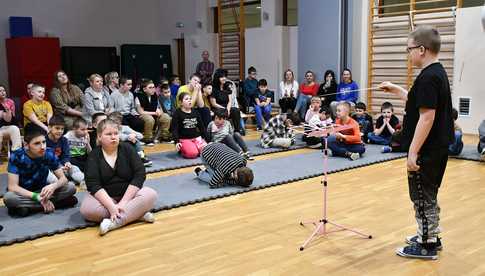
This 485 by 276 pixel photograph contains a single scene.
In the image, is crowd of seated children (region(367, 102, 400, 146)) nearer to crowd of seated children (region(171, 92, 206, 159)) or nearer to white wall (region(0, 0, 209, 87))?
crowd of seated children (region(171, 92, 206, 159))

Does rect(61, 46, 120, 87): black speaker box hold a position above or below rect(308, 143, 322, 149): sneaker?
above

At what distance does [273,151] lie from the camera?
7340 mm

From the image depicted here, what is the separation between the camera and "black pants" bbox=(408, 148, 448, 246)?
9.80 feet

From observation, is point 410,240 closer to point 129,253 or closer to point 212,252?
point 212,252

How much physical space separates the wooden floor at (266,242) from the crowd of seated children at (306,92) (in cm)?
501

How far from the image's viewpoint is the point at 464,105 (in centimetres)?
884

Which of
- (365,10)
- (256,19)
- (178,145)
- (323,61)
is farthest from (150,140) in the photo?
(256,19)

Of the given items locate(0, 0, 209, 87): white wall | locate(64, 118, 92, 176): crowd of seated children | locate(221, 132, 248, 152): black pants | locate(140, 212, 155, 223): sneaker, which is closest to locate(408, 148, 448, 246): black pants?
locate(140, 212, 155, 223): sneaker

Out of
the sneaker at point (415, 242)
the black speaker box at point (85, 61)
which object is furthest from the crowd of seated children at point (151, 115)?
the sneaker at point (415, 242)

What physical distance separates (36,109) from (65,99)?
0.73m

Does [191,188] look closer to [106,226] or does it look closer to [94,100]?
[106,226]

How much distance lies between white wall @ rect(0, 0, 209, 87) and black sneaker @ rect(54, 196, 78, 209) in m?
8.14

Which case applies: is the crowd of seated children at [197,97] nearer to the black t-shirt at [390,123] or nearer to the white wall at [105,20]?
the black t-shirt at [390,123]

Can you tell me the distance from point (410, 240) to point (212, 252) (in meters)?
1.31
